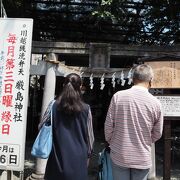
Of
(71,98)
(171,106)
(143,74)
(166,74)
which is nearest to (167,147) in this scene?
(171,106)

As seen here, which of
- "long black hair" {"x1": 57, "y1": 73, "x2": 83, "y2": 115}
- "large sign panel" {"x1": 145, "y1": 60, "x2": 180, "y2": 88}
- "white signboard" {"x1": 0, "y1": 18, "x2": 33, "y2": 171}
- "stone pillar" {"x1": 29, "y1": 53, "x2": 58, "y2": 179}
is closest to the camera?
"long black hair" {"x1": 57, "y1": 73, "x2": 83, "y2": 115}

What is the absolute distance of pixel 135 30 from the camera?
12453 mm

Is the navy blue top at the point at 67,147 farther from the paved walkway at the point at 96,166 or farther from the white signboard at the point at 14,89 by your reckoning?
the paved walkway at the point at 96,166

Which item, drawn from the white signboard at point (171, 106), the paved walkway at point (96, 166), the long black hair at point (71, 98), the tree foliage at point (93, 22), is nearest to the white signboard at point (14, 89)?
the paved walkway at point (96, 166)

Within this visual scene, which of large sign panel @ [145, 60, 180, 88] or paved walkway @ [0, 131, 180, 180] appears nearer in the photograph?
large sign panel @ [145, 60, 180, 88]

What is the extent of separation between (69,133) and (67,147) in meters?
0.15

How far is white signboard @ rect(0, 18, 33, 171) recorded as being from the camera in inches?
234

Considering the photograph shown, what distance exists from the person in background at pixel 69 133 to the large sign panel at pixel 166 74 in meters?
2.58

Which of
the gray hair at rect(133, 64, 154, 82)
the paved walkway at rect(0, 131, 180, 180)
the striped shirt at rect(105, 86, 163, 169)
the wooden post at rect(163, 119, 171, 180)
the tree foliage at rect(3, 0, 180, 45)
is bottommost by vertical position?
the paved walkway at rect(0, 131, 180, 180)

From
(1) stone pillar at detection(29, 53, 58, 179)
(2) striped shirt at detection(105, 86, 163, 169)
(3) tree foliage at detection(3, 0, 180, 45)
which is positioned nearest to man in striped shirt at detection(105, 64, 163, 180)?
(2) striped shirt at detection(105, 86, 163, 169)

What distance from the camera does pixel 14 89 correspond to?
5980 millimetres

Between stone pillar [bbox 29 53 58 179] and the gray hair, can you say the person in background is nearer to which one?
the gray hair

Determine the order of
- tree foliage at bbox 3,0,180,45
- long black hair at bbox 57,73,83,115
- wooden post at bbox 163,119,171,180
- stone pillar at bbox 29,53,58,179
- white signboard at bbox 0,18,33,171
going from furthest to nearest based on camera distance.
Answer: tree foliage at bbox 3,0,180,45 → stone pillar at bbox 29,53,58,179 → wooden post at bbox 163,119,171,180 → white signboard at bbox 0,18,33,171 → long black hair at bbox 57,73,83,115

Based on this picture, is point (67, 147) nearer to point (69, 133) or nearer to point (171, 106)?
point (69, 133)
